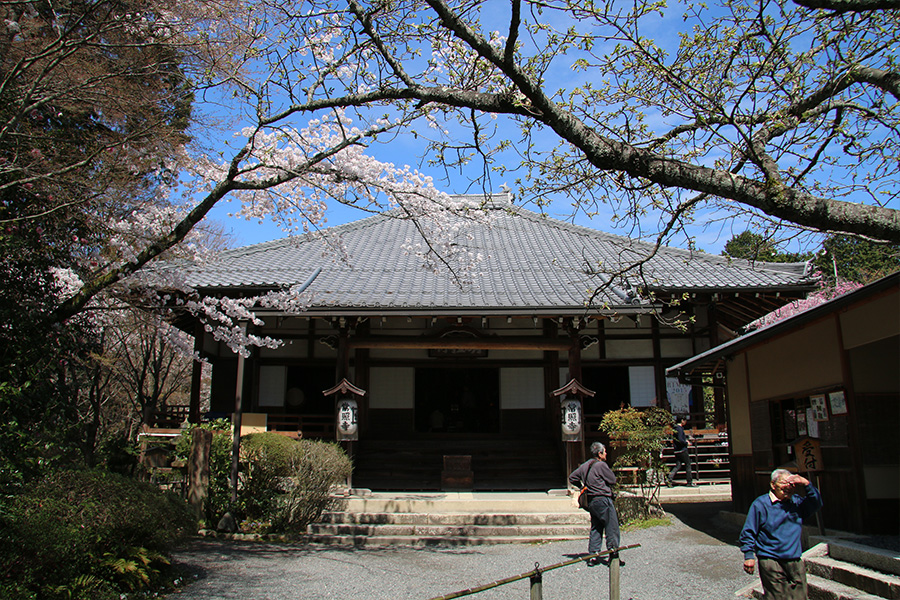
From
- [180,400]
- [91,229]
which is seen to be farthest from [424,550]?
[180,400]

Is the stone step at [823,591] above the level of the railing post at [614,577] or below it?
below

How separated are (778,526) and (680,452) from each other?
831cm

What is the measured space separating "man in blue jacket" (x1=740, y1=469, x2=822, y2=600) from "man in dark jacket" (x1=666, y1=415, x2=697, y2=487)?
7536 mm

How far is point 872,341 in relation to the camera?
22.0ft

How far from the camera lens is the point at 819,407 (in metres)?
7.64

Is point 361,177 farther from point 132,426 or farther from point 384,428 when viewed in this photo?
point 132,426

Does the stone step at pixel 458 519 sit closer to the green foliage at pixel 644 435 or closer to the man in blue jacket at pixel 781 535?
the green foliage at pixel 644 435

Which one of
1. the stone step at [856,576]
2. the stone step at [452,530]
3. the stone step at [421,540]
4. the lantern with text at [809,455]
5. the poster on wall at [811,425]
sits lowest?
the stone step at [421,540]

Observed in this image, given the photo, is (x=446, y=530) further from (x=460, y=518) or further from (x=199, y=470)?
(x=199, y=470)

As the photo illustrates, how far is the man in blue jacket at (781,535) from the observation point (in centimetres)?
449

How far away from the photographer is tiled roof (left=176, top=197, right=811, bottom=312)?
11508 mm

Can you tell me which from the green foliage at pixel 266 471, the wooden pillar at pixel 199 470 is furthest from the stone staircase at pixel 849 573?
the wooden pillar at pixel 199 470

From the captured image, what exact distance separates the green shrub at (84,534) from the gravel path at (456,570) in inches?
23.3

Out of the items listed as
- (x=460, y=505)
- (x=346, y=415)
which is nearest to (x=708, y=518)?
(x=460, y=505)
